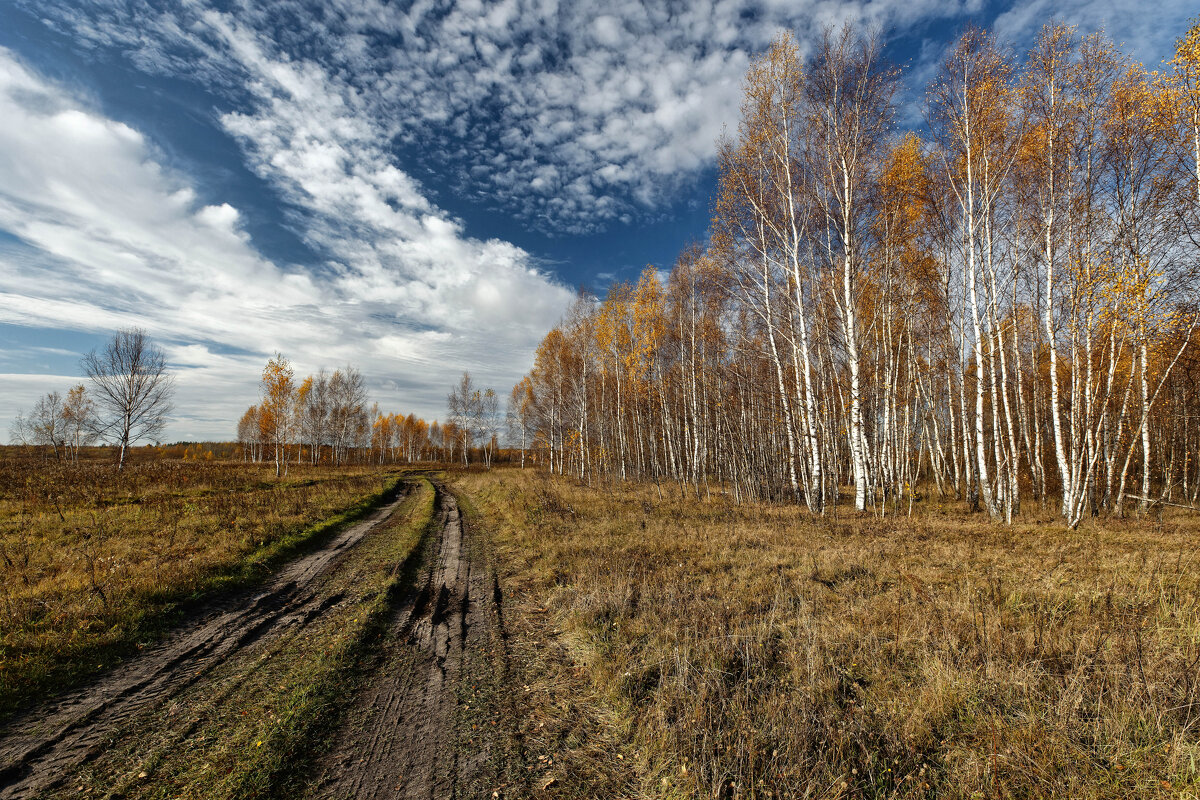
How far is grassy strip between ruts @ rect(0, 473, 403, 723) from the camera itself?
4328 mm

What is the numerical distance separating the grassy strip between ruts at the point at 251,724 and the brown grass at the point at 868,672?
1.92 meters

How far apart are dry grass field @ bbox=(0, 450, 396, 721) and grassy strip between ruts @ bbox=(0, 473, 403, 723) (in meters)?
0.01

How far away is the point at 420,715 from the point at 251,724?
1.41m

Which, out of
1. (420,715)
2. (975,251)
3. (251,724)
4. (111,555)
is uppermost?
(975,251)

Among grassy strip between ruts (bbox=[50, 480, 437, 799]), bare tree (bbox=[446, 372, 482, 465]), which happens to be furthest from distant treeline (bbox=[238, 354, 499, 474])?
grassy strip between ruts (bbox=[50, 480, 437, 799])

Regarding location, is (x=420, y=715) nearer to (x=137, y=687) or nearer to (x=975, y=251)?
(x=137, y=687)

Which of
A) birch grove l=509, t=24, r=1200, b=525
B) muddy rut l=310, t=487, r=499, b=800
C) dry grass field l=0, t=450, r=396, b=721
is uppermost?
birch grove l=509, t=24, r=1200, b=525

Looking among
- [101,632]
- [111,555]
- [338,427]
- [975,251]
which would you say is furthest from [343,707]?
[338,427]

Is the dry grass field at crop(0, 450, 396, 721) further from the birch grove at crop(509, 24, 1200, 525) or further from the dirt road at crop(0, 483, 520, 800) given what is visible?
the birch grove at crop(509, 24, 1200, 525)

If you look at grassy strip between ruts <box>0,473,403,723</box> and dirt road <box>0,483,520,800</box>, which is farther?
grassy strip between ruts <box>0,473,403,723</box>

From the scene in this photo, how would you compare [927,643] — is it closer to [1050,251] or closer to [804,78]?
[1050,251]

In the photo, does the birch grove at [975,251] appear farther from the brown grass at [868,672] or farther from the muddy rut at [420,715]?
the muddy rut at [420,715]

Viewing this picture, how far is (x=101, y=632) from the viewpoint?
17.6 ft

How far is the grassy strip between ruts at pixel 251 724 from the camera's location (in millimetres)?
3053
